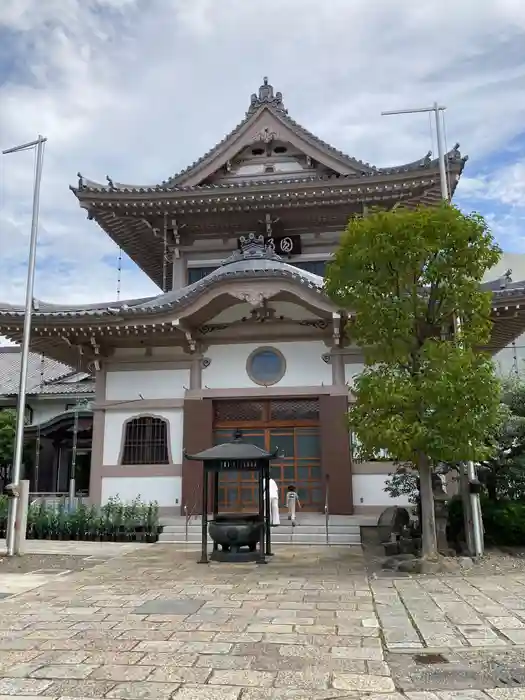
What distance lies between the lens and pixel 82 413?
21141mm

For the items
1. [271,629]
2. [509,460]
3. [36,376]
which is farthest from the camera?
[36,376]

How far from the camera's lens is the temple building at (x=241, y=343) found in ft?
46.4

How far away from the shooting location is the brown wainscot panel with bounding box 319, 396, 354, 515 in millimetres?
13750

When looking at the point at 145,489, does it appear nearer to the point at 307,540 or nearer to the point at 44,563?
the point at 307,540

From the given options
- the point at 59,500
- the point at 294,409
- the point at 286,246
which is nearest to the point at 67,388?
the point at 59,500

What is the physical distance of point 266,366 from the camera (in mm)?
15039

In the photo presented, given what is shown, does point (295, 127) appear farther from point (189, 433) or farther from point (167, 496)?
point (167, 496)

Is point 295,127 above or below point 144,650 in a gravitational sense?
above

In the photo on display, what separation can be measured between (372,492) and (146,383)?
642 centimetres

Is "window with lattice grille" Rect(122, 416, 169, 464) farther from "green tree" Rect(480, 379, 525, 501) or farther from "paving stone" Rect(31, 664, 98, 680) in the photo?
"paving stone" Rect(31, 664, 98, 680)

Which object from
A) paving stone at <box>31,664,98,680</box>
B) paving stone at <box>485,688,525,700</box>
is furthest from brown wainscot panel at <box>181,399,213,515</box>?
paving stone at <box>485,688,525,700</box>

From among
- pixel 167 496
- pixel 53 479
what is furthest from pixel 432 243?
pixel 53 479

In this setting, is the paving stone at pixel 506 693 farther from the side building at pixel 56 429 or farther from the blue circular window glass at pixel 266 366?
the side building at pixel 56 429

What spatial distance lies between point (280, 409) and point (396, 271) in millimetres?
6513
